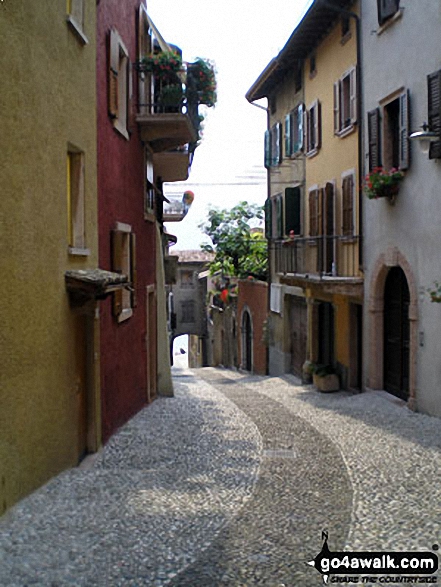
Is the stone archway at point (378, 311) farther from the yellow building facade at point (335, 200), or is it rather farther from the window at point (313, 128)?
the window at point (313, 128)

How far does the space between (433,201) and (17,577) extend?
9.25m

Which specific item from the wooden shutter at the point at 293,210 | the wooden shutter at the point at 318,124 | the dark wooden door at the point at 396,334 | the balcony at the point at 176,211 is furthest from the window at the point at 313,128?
the balcony at the point at 176,211

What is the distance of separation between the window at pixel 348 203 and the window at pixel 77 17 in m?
A: 8.53

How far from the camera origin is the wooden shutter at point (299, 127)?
68.7 feet

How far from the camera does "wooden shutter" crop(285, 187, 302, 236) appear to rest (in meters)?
21.4

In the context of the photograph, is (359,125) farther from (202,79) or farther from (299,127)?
(299,127)

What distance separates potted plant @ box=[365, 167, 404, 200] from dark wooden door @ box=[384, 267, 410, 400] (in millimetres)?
1562

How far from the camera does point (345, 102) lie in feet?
57.4

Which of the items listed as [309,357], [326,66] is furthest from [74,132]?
[309,357]

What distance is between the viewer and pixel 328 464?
9.24 meters

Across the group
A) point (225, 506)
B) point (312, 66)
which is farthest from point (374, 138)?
point (225, 506)

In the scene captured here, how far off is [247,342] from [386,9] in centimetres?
1732

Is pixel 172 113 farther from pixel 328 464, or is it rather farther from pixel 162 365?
pixel 328 464

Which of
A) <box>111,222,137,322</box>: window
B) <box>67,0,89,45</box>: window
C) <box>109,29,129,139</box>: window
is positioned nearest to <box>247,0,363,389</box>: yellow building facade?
<box>111,222,137,322</box>: window
